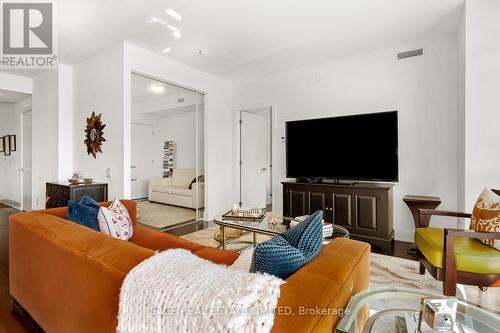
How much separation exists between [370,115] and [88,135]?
13.3 ft

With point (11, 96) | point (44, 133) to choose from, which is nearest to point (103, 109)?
point (44, 133)

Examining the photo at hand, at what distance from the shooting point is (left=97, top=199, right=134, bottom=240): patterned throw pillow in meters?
Answer: 1.76

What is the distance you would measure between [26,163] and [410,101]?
23.8ft

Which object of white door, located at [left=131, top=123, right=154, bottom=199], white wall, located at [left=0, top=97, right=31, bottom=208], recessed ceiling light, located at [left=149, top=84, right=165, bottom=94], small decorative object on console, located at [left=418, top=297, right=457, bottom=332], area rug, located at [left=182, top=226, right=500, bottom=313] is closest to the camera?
small decorative object on console, located at [left=418, top=297, right=457, bottom=332]

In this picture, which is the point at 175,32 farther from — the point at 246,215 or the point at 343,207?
the point at 343,207

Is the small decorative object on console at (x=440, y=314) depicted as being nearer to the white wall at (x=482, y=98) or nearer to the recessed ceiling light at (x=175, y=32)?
the white wall at (x=482, y=98)

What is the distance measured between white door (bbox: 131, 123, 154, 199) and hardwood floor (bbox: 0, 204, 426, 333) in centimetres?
241

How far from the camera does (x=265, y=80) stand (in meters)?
4.68

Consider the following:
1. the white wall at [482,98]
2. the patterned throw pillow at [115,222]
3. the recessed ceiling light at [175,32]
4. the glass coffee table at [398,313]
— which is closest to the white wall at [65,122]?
the recessed ceiling light at [175,32]

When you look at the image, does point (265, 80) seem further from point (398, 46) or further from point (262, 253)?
point (262, 253)

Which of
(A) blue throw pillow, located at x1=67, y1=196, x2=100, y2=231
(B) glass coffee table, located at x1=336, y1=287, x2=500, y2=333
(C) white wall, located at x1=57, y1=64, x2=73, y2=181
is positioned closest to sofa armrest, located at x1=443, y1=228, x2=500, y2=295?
(B) glass coffee table, located at x1=336, y1=287, x2=500, y2=333

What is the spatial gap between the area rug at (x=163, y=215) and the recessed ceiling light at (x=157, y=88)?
99.0 inches

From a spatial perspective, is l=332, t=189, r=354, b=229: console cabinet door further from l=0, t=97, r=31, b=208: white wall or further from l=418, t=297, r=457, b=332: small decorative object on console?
l=0, t=97, r=31, b=208: white wall

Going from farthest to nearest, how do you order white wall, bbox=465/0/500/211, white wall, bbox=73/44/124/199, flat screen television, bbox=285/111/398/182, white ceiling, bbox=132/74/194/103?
white ceiling, bbox=132/74/194/103, white wall, bbox=73/44/124/199, flat screen television, bbox=285/111/398/182, white wall, bbox=465/0/500/211
